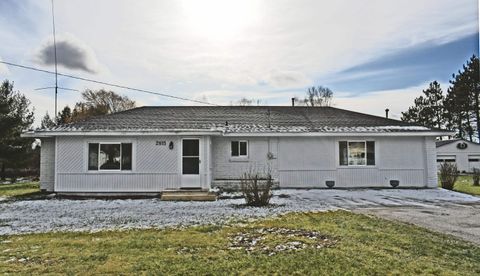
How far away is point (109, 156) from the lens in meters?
14.3

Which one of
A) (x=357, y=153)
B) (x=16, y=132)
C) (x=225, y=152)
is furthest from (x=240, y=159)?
(x=16, y=132)

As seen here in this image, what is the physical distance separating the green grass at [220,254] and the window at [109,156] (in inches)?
284

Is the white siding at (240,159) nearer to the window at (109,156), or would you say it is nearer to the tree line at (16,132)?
the window at (109,156)

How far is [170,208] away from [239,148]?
19.3ft

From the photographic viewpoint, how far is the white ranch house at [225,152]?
46.3 feet

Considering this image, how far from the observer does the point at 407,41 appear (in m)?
14.5

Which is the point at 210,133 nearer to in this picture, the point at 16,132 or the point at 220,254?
the point at 220,254

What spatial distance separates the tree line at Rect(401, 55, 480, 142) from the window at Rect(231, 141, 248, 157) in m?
27.8

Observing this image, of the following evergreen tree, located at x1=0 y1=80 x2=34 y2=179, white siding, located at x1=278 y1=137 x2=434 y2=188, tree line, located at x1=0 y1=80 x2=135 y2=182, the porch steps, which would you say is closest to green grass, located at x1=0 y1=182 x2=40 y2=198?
tree line, located at x1=0 y1=80 x2=135 y2=182

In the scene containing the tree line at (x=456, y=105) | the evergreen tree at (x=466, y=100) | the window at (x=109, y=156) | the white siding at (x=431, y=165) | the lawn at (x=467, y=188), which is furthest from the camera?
the tree line at (x=456, y=105)

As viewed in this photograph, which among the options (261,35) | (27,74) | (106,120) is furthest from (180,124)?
(27,74)

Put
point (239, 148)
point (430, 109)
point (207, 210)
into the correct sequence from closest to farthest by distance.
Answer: point (207, 210) → point (239, 148) → point (430, 109)

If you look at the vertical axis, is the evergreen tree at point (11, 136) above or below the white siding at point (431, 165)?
above

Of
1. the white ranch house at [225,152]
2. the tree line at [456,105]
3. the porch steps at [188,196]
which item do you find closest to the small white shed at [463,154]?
the tree line at [456,105]
